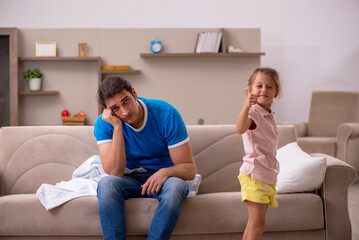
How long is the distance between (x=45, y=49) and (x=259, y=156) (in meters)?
4.19

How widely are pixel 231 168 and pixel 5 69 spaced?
169 inches

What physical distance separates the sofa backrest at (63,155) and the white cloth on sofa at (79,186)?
0.18 m

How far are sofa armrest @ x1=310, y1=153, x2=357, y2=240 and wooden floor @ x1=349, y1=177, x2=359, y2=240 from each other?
48cm

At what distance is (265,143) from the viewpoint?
186 centimetres

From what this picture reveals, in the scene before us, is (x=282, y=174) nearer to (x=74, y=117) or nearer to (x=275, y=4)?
(x=74, y=117)

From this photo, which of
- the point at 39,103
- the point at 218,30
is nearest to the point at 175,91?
the point at 218,30

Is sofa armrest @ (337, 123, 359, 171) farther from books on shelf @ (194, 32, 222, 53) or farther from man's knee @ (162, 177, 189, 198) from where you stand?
man's knee @ (162, 177, 189, 198)

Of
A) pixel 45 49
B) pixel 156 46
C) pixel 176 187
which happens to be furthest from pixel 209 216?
pixel 45 49

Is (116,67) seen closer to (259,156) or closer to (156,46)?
(156,46)

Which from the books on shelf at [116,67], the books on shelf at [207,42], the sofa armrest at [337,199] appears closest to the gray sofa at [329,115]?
the books on shelf at [207,42]

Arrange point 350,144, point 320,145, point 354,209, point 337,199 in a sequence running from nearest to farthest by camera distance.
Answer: point 337,199
point 354,209
point 350,144
point 320,145

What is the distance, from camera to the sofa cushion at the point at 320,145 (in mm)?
4699

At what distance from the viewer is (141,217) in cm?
203

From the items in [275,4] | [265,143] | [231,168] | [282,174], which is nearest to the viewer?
[265,143]
